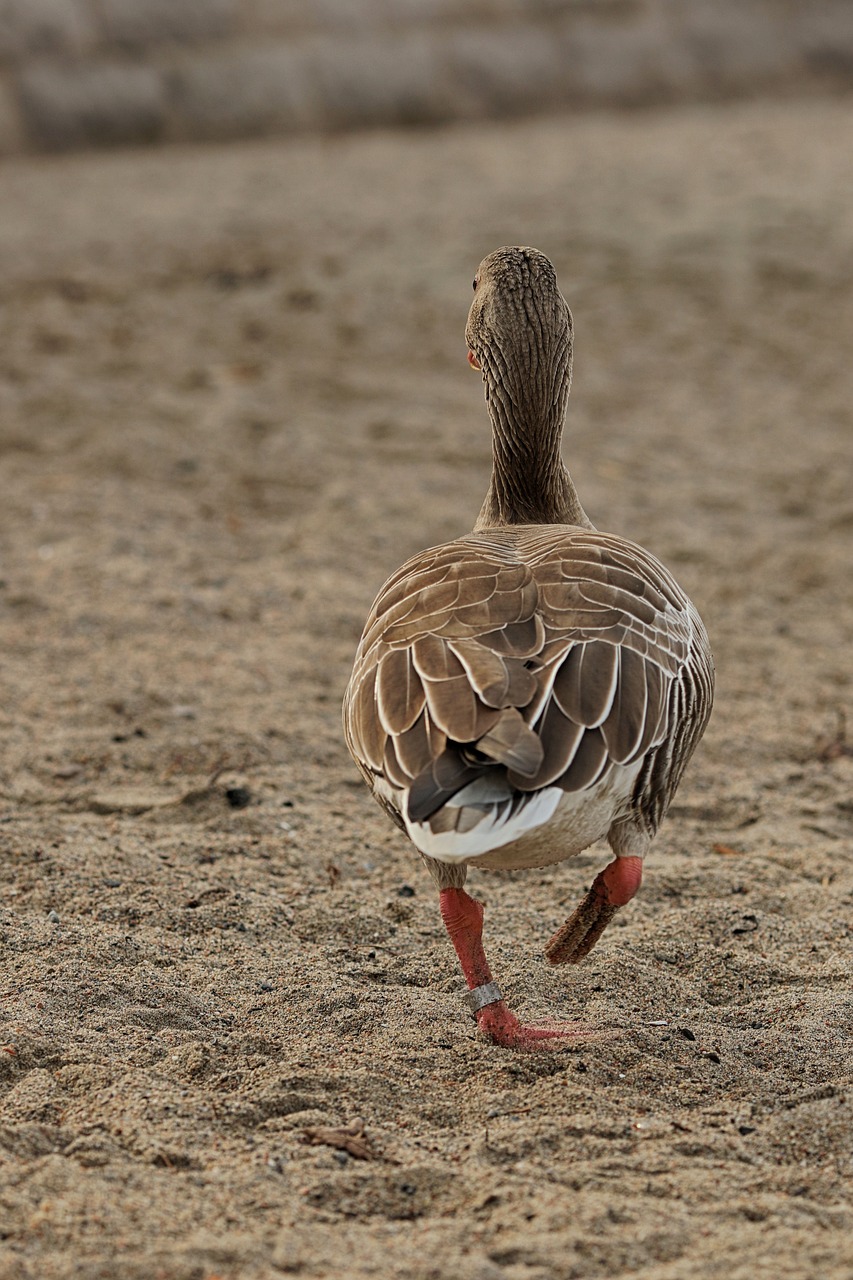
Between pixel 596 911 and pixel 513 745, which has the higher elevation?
pixel 513 745

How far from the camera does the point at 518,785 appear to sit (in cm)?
297

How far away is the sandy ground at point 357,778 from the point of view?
2.89 metres

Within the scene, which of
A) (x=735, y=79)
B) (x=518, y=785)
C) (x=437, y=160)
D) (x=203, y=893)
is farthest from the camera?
(x=735, y=79)

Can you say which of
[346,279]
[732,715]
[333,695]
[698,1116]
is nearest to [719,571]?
[732,715]

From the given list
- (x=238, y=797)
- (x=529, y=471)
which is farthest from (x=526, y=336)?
(x=238, y=797)

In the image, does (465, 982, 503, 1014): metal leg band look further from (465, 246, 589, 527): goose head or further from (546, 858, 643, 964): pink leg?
(465, 246, 589, 527): goose head

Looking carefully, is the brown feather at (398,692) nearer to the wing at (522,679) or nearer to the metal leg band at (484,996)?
the wing at (522,679)

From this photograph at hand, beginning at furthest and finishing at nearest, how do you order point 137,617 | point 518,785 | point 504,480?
point 137,617 → point 504,480 → point 518,785

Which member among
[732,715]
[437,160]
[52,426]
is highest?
[437,160]

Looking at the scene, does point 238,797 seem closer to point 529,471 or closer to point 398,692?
point 529,471

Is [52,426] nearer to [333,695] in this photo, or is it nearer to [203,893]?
[333,695]

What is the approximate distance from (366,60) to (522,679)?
12.6 m

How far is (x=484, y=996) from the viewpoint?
11.6 feet

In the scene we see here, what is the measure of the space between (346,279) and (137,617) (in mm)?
4909
